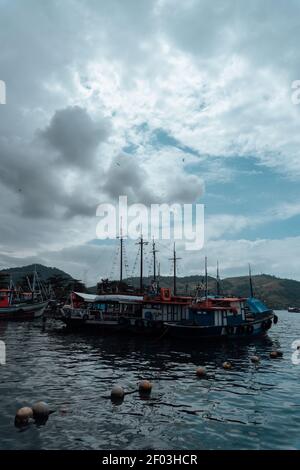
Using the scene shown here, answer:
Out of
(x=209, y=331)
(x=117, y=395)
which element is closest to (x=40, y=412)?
(x=117, y=395)

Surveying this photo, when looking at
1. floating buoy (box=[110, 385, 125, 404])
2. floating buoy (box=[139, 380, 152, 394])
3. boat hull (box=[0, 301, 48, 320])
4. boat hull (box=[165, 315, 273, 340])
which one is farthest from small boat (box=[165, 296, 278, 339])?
boat hull (box=[0, 301, 48, 320])

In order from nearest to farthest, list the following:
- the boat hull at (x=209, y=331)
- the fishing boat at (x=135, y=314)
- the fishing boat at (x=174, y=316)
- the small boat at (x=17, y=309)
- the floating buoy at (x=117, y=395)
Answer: the floating buoy at (x=117, y=395), the boat hull at (x=209, y=331), the fishing boat at (x=174, y=316), the fishing boat at (x=135, y=314), the small boat at (x=17, y=309)

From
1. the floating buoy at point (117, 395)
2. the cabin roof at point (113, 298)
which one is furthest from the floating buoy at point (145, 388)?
the cabin roof at point (113, 298)

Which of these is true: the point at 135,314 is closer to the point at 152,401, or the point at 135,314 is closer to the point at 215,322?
the point at 215,322

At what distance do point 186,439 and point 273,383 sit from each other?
43.0ft

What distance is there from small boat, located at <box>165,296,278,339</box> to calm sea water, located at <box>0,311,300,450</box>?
948cm

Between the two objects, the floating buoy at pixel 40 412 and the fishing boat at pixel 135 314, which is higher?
the fishing boat at pixel 135 314

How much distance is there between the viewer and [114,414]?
16.7 m

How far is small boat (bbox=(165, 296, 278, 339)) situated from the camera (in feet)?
150

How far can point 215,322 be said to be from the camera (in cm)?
4753

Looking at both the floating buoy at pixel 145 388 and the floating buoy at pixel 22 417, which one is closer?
the floating buoy at pixel 22 417

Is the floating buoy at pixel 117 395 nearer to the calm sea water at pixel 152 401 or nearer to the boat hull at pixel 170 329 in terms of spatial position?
the calm sea water at pixel 152 401

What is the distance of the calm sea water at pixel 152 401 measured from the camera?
13.9 m

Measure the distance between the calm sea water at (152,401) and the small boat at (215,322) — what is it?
9.48m
